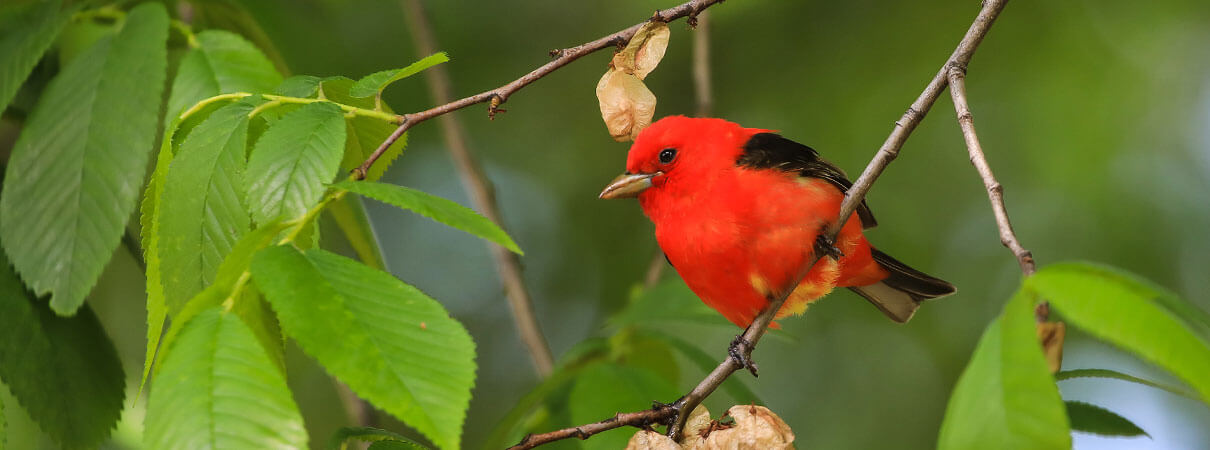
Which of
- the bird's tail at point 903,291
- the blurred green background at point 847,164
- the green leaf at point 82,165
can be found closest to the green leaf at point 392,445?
the green leaf at point 82,165

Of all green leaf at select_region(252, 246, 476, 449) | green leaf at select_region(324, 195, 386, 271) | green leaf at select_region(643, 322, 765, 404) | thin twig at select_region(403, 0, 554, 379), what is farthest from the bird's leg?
thin twig at select_region(403, 0, 554, 379)

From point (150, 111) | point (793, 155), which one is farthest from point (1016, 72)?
point (150, 111)

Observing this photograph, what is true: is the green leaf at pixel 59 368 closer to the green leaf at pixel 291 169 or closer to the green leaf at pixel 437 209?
the green leaf at pixel 291 169

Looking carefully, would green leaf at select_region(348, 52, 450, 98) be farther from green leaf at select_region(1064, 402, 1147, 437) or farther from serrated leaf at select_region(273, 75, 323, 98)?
green leaf at select_region(1064, 402, 1147, 437)

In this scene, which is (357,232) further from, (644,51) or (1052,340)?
(1052,340)

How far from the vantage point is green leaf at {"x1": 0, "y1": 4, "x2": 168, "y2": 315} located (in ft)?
7.06

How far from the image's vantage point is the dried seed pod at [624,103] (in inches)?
82.9

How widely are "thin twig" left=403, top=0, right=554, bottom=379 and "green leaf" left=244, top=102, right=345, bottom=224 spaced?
7.12 ft

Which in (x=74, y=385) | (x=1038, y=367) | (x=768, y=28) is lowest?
(x=74, y=385)

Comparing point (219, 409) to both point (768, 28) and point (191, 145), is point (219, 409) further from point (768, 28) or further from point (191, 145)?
point (768, 28)

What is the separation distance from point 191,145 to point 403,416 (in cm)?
74

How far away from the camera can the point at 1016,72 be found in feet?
16.3

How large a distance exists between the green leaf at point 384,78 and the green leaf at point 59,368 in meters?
1.03

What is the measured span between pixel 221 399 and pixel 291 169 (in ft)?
1.39
